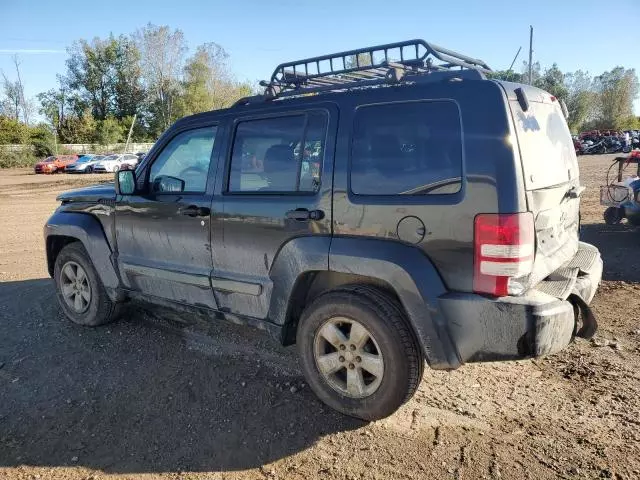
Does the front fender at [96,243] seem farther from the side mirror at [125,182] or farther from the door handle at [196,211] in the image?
the door handle at [196,211]

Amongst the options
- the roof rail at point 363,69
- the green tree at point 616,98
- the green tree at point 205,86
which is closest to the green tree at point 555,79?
the green tree at point 616,98

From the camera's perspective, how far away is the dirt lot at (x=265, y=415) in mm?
2805

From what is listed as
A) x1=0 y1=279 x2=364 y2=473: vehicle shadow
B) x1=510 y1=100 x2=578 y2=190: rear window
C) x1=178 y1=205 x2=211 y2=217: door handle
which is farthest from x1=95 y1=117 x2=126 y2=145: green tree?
x1=510 y1=100 x2=578 y2=190: rear window

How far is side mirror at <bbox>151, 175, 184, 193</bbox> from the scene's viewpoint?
411 cm

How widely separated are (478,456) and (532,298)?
93 cm

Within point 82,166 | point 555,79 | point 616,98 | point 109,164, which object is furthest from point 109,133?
point 616,98

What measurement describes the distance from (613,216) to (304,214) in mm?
7666

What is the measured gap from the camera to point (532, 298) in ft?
8.95

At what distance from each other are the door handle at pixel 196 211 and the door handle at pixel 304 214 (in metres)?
0.78

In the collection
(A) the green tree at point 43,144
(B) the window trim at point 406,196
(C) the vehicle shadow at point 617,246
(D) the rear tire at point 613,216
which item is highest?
(A) the green tree at point 43,144

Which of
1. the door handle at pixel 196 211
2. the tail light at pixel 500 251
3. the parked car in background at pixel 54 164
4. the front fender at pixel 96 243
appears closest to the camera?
the tail light at pixel 500 251

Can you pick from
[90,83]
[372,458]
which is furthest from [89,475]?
[90,83]

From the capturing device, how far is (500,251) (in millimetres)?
2639

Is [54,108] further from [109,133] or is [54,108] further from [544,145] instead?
[544,145]
